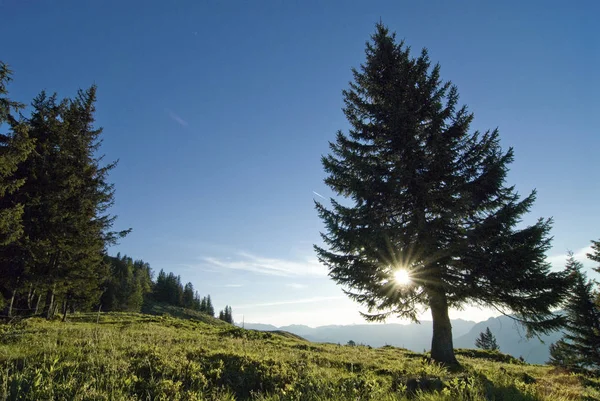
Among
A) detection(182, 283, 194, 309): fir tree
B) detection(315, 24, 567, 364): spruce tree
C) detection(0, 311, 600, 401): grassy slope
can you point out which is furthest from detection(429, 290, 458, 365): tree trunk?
detection(182, 283, 194, 309): fir tree

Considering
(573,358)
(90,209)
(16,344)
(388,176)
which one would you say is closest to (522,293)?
(388,176)

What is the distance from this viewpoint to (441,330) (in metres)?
12.0

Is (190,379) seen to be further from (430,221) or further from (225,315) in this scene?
(225,315)

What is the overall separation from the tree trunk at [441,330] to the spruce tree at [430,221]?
4 cm

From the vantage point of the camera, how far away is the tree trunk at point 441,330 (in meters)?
11.6

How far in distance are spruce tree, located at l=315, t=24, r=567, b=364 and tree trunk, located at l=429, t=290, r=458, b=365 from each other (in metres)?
0.04

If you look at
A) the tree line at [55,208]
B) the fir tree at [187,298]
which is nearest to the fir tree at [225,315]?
the fir tree at [187,298]

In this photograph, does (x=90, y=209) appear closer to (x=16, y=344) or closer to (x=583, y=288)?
(x=16, y=344)

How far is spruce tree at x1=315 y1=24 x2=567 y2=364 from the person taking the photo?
11.2 meters

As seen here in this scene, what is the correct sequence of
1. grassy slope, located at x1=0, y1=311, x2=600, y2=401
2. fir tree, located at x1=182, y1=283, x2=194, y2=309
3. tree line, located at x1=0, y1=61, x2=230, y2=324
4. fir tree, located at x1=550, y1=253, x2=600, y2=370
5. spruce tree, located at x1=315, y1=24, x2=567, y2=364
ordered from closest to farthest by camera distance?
grassy slope, located at x1=0, y1=311, x2=600, y2=401 → spruce tree, located at x1=315, y1=24, x2=567, y2=364 → tree line, located at x1=0, y1=61, x2=230, y2=324 → fir tree, located at x1=550, y1=253, x2=600, y2=370 → fir tree, located at x1=182, y1=283, x2=194, y2=309

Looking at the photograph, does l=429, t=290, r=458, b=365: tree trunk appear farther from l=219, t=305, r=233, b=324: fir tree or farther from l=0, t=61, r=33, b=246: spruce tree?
l=219, t=305, r=233, b=324: fir tree

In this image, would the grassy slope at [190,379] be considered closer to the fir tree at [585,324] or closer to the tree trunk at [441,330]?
the tree trunk at [441,330]

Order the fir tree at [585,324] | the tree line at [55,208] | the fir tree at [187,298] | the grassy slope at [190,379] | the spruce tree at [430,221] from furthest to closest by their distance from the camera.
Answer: the fir tree at [187,298] → the fir tree at [585,324] → the tree line at [55,208] → the spruce tree at [430,221] → the grassy slope at [190,379]

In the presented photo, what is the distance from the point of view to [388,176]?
1362 cm
